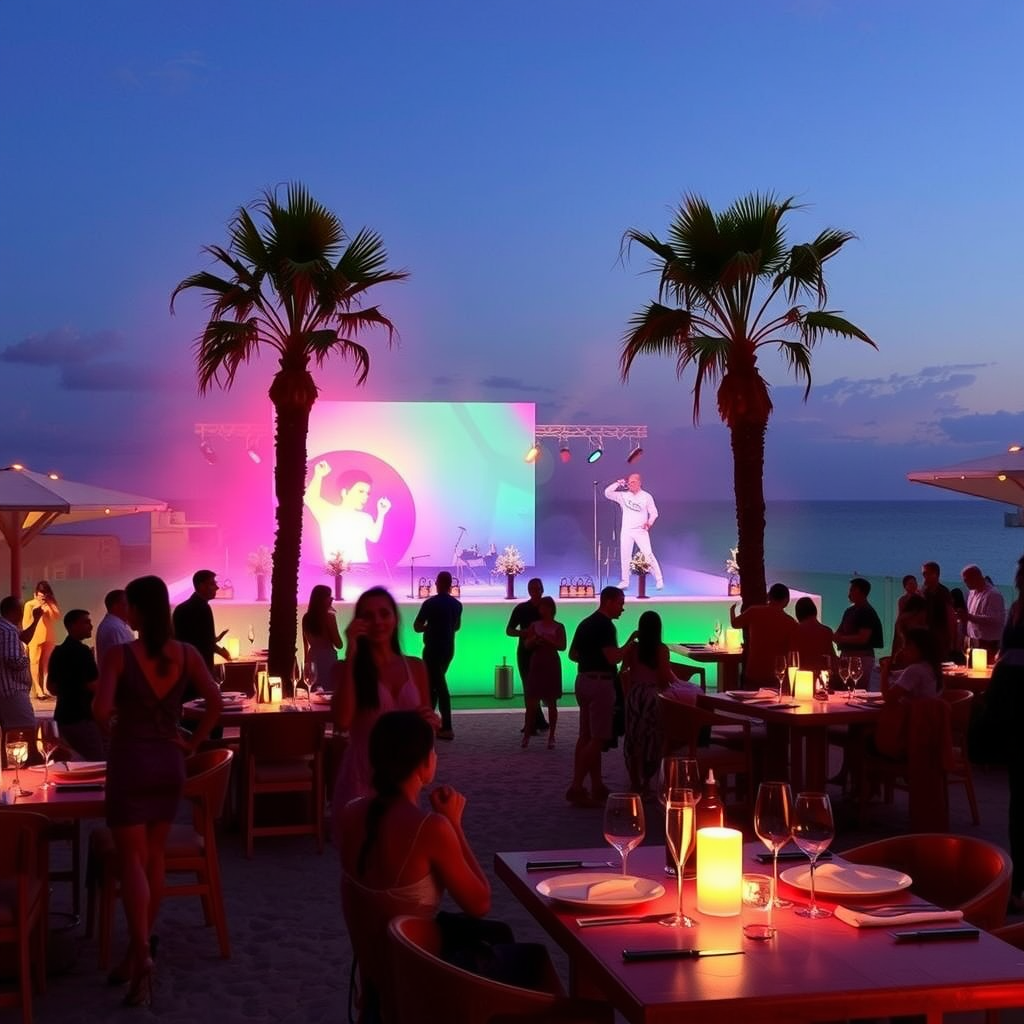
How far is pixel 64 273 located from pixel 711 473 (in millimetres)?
16608

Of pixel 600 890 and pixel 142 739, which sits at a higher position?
pixel 142 739

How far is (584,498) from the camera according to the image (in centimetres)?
1925

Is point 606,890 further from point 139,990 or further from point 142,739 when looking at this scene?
point 139,990

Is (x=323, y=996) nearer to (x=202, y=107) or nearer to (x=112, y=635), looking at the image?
(x=112, y=635)

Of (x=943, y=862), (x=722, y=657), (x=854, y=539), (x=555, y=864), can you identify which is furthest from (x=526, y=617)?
(x=854, y=539)

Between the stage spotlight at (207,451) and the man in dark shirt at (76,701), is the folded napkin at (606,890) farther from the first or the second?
the stage spotlight at (207,451)

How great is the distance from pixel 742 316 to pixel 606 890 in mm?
8374

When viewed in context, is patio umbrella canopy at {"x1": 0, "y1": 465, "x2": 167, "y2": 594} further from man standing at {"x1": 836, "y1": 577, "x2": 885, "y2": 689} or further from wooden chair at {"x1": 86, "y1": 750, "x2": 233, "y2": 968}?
man standing at {"x1": 836, "y1": 577, "x2": 885, "y2": 689}

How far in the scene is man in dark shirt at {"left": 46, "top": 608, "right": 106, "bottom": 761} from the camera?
7238mm

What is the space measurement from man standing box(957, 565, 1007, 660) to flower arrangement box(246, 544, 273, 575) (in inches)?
341

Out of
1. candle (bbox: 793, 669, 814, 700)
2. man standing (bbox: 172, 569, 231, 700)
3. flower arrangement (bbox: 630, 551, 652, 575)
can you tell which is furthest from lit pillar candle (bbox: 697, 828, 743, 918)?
flower arrangement (bbox: 630, 551, 652, 575)

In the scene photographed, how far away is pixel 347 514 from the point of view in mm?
16297

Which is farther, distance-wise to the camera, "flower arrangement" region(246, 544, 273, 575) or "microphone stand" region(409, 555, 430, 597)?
"microphone stand" region(409, 555, 430, 597)

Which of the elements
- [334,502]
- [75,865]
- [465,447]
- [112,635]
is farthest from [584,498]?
[75,865]
